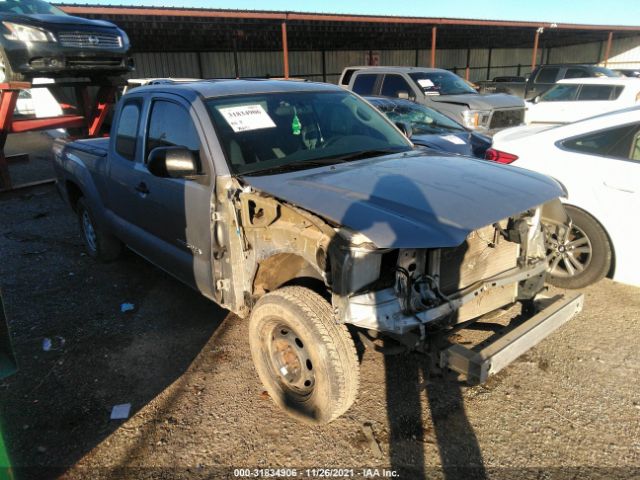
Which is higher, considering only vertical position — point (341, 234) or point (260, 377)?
point (341, 234)

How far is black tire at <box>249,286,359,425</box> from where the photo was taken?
8.54 feet

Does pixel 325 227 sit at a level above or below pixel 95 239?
above

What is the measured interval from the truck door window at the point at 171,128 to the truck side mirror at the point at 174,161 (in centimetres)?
16

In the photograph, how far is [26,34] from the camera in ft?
24.8

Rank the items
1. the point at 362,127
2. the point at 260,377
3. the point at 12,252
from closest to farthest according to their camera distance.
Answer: the point at 260,377 → the point at 362,127 → the point at 12,252

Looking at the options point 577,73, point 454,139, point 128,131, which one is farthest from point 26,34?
point 577,73

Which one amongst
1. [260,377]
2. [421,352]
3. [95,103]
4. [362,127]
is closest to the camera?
[421,352]

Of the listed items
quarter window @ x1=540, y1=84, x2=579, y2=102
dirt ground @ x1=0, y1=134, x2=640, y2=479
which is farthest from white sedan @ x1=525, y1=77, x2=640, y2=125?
dirt ground @ x1=0, y1=134, x2=640, y2=479

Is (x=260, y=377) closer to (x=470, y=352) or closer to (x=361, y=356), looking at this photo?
(x=361, y=356)

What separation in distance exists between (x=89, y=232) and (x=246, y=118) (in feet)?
10.1

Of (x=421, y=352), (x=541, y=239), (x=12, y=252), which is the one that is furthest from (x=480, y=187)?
(x=12, y=252)

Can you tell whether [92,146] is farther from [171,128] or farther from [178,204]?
[178,204]

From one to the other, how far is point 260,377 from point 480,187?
1788 millimetres

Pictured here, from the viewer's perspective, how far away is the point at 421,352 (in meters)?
2.62
